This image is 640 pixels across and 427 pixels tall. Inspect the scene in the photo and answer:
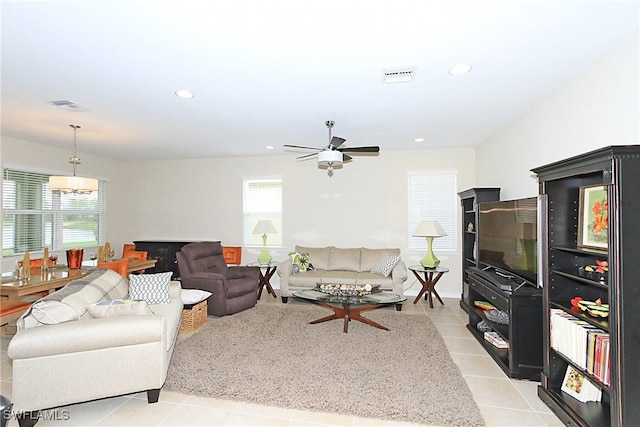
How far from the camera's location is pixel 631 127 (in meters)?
2.24

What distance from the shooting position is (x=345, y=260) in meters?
5.89

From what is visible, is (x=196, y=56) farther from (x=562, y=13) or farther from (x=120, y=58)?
(x=562, y=13)

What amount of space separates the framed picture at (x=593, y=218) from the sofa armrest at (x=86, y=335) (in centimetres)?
293

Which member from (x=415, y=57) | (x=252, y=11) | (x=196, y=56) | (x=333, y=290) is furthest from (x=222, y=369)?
(x=415, y=57)

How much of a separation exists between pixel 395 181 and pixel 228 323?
3.71m

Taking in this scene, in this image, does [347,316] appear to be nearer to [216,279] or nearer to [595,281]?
[216,279]

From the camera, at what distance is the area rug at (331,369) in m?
2.49

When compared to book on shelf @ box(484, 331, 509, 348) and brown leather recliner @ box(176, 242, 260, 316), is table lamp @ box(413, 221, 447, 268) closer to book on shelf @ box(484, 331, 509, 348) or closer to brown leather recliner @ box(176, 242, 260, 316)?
book on shelf @ box(484, 331, 509, 348)

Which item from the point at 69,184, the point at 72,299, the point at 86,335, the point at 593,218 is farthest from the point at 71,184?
the point at 593,218

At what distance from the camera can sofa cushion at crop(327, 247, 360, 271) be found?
5.84 meters

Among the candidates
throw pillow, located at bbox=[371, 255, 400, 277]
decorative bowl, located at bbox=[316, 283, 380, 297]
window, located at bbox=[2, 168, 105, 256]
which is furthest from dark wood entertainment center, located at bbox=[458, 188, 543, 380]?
window, located at bbox=[2, 168, 105, 256]

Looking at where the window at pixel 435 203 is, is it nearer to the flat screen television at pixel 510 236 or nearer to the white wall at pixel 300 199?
the white wall at pixel 300 199

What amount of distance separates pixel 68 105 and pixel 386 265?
15.1 feet

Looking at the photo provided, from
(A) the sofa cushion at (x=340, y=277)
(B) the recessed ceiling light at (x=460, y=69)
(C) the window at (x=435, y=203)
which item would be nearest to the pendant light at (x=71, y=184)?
(A) the sofa cushion at (x=340, y=277)
